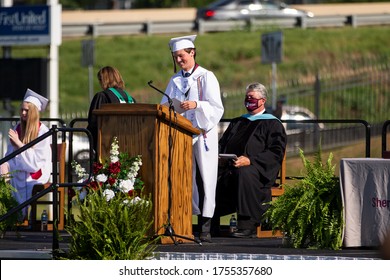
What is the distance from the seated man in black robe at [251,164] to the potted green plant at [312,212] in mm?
1579

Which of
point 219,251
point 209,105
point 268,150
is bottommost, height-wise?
point 219,251

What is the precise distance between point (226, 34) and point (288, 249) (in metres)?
33.3

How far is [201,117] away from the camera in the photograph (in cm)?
1288

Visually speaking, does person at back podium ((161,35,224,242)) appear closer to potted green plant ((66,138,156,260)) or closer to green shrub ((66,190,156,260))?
potted green plant ((66,138,156,260))

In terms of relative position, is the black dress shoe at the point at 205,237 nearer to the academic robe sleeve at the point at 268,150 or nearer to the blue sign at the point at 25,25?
the academic robe sleeve at the point at 268,150

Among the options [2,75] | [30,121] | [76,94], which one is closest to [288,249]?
[30,121]

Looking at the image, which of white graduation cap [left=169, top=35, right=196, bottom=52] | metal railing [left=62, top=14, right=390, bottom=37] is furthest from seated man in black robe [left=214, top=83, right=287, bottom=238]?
metal railing [left=62, top=14, right=390, bottom=37]

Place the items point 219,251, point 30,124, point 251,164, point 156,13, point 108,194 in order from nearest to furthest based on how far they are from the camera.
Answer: point 108,194
point 219,251
point 251,164
point 30,124
point 156,13

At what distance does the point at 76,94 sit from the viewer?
39156mm

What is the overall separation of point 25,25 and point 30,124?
7.54 meters

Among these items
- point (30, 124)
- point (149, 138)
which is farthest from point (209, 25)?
point (149, 138)

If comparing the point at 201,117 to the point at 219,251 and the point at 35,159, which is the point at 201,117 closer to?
the point at 219,251

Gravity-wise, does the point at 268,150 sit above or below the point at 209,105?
below
